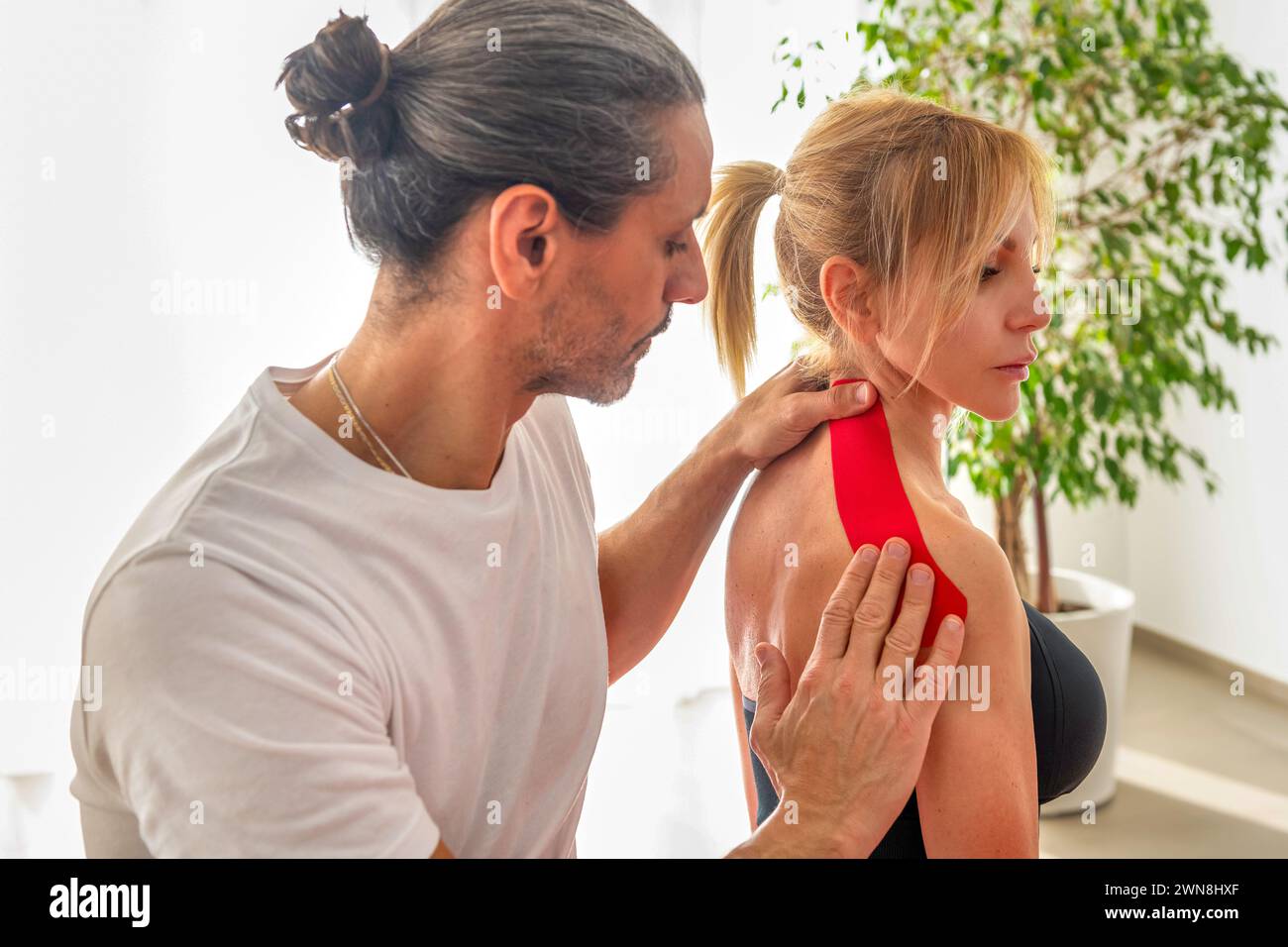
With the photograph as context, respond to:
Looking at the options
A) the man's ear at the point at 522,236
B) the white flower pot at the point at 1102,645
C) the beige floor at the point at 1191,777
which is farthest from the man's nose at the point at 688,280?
the beige floor at the point at 1191,777

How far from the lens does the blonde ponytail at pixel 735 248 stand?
125 cm

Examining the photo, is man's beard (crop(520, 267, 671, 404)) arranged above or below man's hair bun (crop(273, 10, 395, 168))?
below

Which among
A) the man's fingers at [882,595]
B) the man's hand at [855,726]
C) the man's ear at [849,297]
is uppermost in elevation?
the man's ear at [849,297]

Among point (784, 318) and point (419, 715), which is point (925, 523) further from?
point (784, 318)

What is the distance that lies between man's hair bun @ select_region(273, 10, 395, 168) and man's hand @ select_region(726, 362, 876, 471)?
46 centimetres

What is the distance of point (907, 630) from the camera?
100 centimetres

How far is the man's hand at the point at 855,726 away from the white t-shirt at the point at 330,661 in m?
0.20

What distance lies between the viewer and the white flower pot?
8.52 ft

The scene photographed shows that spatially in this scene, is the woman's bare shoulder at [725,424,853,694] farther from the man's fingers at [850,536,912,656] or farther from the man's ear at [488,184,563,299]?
the man's ear at [488,184,563,299]

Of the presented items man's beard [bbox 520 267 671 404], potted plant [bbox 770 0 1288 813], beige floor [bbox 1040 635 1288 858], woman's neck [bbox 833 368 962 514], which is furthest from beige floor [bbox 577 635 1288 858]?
man's beard [bbox 520 267 671 404]

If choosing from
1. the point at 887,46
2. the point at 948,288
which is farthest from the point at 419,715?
the point at 887,46

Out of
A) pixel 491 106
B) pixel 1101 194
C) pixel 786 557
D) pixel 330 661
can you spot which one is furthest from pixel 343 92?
pixel 1101 194

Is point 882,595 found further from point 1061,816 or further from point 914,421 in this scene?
point 1061,816

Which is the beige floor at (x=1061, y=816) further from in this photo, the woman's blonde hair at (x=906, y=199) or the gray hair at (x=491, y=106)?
the gray hair at (x=491, y=106)
